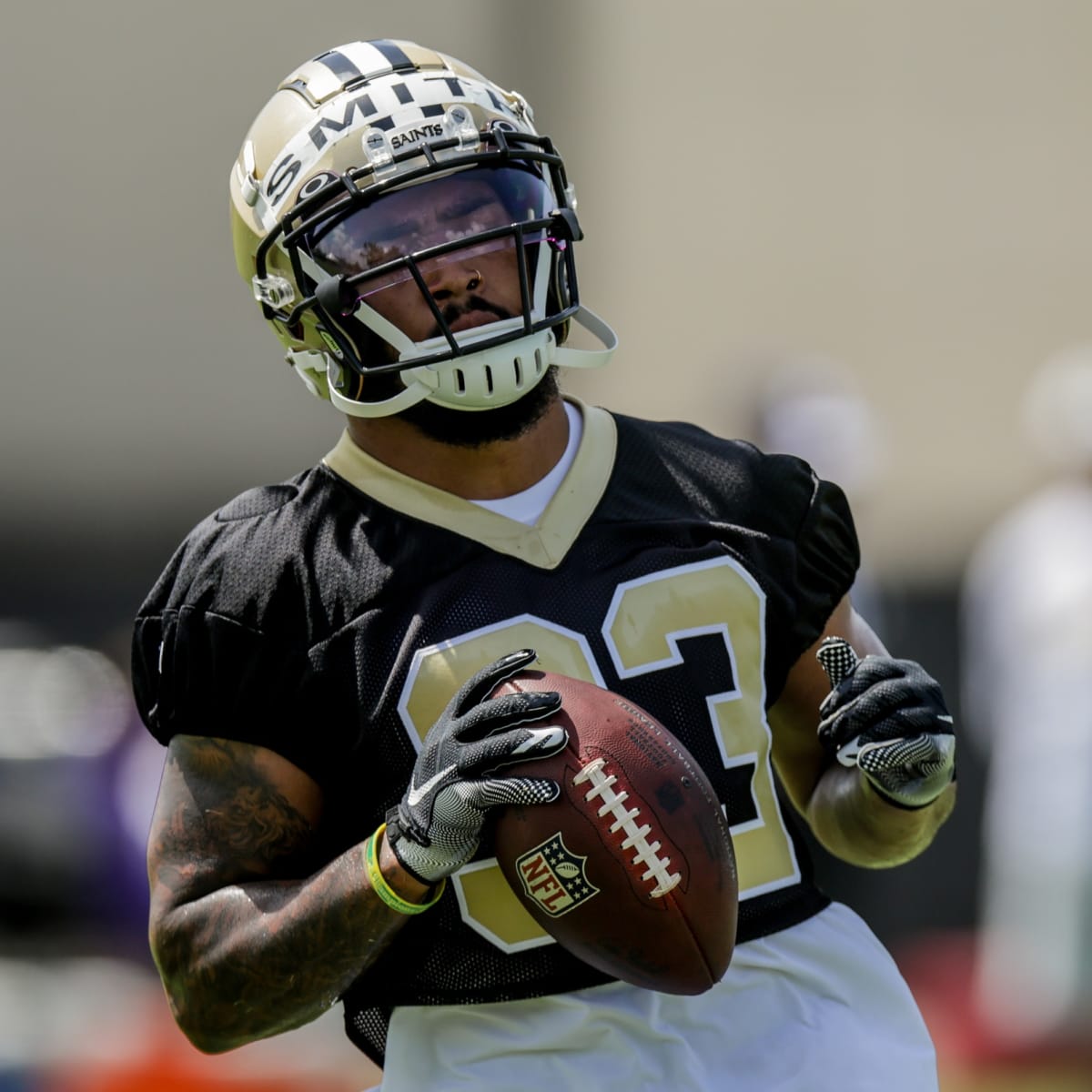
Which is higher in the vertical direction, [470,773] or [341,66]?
[341,66]

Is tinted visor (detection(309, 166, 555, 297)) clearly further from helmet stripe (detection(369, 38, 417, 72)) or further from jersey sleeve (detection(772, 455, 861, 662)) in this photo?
jersey sleeve (detection(772, 455, 861, 662))

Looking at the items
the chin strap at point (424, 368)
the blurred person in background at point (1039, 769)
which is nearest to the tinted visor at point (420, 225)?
the chin strap at point (424, 368)

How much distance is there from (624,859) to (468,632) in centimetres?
39

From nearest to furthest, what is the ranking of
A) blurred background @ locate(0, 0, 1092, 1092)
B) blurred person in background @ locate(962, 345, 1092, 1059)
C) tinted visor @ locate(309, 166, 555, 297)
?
tinted visor @ locate(309, 166, 555, 297)
blurred person in background @ locate(962, 345, 1092, 1059)
blurred background @ locate(0, 0, 1092, 1092)

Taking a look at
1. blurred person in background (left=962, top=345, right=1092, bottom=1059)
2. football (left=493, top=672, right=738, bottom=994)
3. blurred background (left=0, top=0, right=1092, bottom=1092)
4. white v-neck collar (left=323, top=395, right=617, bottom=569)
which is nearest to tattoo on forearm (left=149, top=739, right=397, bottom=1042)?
football (left=493, top=672, right=738, bottom=994)

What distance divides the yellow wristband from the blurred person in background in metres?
3.15

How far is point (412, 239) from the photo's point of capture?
2514mm

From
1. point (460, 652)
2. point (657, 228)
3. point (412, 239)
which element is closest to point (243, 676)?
point (460, 652)

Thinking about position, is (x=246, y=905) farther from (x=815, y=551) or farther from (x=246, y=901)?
(x=815, y=551)

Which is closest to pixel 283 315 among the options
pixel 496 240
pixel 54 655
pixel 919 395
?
pixel 496 240

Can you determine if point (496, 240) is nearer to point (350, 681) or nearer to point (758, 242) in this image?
point (350, 681)

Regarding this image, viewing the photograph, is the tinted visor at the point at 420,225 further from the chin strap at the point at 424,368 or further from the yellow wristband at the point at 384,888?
the yellow wristband at the point at 384,888

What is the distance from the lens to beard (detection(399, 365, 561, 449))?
2543 mm

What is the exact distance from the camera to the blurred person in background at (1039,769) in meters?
5.05
